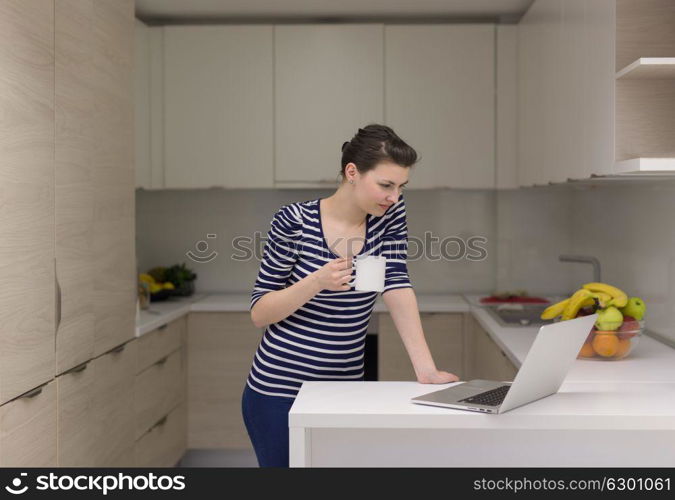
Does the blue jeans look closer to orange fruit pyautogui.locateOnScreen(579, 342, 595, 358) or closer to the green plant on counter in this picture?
orange fruit pyautogui.locateOnScreen(579, 342, 595, 358)

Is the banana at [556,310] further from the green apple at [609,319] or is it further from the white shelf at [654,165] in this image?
the white shelf at [654,165]

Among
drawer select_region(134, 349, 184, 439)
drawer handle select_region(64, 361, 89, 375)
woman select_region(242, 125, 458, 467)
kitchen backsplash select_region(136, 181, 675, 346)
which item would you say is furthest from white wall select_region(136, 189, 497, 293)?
woman select_region(242, 125, 458, 467)

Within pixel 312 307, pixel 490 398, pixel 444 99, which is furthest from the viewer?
pixel 444 99

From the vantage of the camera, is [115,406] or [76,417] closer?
[76,417]

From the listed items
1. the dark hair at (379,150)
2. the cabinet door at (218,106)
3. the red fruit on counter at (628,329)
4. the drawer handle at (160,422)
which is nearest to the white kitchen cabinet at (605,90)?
the red fruit on counter at (628,329)

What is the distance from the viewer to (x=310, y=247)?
2334 mm

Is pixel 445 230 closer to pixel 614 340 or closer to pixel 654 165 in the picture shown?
pixel 614 340

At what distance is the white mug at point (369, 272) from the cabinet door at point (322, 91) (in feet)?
7.99

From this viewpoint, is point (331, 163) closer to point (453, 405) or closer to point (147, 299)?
point (147, 299)

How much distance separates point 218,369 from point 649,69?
2731mm

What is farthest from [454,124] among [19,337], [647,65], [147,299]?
[19,337]

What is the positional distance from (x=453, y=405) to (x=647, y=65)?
1.13 meters

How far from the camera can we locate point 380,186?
88.8 inches

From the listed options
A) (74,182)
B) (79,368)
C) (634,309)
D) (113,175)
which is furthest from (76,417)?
(634,309)
